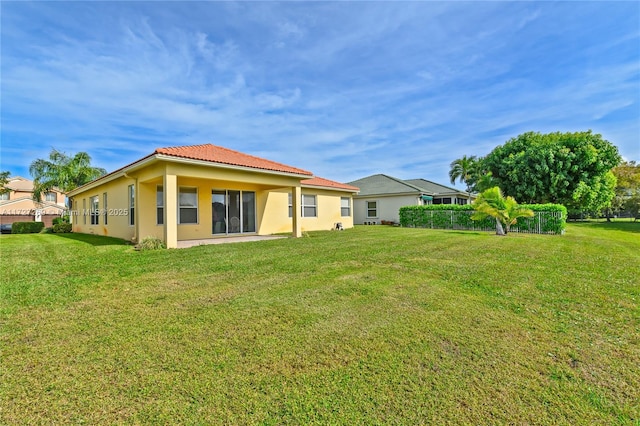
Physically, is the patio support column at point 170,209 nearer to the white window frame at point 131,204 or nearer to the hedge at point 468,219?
the white window frame at point 131,204

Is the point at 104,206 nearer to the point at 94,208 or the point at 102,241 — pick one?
the point at 94,208

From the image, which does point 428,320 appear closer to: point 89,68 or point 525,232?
point 89,68

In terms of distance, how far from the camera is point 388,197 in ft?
86.7

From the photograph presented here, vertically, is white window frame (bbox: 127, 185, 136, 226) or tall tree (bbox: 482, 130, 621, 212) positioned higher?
tall tree (bbox: 482, 130, 621, 212)

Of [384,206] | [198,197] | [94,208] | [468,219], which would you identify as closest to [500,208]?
[468,219]

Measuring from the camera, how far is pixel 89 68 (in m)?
12.0

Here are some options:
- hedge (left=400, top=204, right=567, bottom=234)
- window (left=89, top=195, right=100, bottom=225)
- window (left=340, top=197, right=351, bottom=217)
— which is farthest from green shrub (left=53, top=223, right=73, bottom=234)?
hedge (left=400, top=204, right=567, bottom=234)

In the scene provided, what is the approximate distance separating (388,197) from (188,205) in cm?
1790

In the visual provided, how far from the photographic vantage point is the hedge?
1600cm

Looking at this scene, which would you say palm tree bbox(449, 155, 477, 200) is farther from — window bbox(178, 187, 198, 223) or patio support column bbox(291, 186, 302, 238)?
window bbox(178, 187, 198, 223)

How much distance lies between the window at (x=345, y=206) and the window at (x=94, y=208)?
1442cm

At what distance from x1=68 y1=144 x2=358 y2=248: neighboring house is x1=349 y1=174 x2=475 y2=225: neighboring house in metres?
9.75

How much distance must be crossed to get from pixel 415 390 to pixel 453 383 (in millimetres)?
370

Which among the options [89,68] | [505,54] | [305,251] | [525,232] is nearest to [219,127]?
[89,68]
